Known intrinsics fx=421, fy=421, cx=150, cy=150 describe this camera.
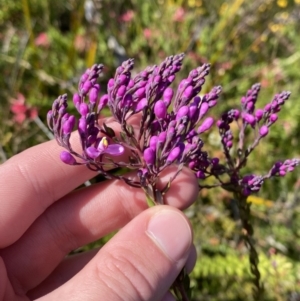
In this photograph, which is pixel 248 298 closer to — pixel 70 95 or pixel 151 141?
pixel 151 141

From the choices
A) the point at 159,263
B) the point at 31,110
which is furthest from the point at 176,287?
the point at 31,110

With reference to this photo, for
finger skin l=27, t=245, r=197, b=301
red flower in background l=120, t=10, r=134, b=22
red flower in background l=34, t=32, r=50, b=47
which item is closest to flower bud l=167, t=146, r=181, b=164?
finger skin l=27, t=245, r=197, b=301

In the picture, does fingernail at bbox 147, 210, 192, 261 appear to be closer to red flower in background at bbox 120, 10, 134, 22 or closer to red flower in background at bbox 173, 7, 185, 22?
red flower in background at bbox 173, 7, 185, 22

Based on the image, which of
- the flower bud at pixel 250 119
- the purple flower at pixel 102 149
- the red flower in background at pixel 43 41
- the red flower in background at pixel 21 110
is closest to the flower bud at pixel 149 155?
the purple flower at pixel 102 149

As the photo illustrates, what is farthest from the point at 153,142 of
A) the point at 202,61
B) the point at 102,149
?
the point at 202,61

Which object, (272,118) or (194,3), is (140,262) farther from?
(194,3)
